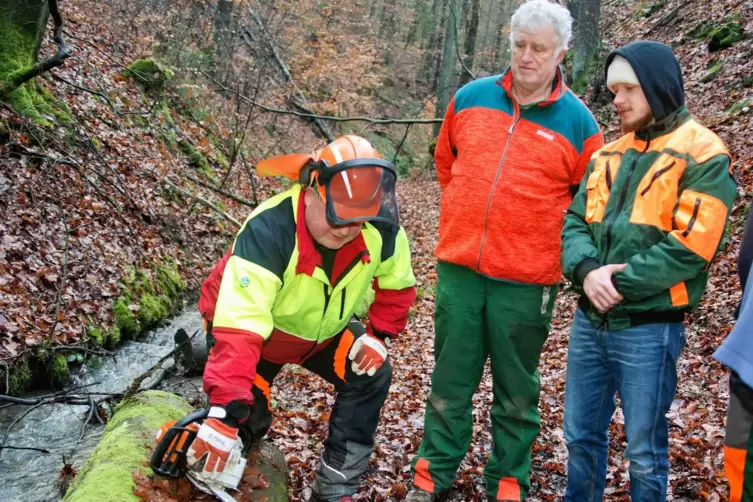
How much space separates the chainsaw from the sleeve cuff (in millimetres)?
1893

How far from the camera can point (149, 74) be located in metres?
12.6

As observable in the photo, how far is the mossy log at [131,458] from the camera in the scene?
289 centimetres

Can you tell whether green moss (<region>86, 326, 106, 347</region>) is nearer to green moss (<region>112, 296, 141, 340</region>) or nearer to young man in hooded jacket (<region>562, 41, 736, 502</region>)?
green moss (<region>112, 296, 141, 340</region>)

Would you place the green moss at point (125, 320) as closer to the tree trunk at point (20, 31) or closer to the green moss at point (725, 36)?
the tree trunk at point (20, 31)

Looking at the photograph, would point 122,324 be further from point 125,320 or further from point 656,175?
point 656,175

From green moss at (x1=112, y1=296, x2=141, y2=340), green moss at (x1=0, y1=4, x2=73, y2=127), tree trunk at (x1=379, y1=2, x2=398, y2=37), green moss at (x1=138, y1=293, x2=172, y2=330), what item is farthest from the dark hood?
tree trunk at (x1=379, y1=2, x2=398, y2=37)

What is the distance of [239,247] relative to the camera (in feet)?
9.84

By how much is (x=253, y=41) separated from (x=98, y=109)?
31.7 feet

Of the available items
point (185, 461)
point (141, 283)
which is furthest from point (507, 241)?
point (141, 283)

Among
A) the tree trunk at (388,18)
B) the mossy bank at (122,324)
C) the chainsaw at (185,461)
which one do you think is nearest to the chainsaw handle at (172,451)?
the chainsaw at (185,461)

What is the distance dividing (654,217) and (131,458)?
292cm

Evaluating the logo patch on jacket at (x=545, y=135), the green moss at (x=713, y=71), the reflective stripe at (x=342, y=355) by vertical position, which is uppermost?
the green moss at (x=713, y=71)

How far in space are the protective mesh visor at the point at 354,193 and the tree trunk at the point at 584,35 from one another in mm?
11534

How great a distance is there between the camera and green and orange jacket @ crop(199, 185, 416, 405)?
9.23ft
